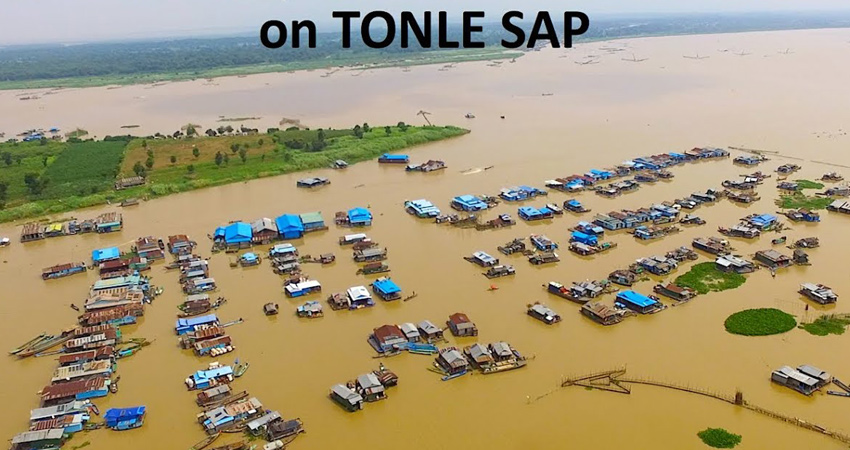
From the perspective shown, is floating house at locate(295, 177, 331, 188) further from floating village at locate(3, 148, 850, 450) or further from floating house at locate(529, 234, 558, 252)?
floating house at locate(529, 234, 558, 252)

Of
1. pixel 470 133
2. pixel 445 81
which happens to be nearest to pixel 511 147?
pixel 470 133

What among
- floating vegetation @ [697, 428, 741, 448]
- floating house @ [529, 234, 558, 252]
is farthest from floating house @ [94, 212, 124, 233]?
floating vegetation @ [697, 428, 741, 448]

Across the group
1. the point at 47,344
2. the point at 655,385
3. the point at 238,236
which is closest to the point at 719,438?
the point at 655,385

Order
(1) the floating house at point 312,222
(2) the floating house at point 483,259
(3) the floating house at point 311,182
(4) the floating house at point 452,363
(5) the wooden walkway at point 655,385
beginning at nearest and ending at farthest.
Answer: (5) the wooden walkway at point 655,385 → (4) the floating house at point 452,363 → (2) the floating house at point 483,259 → (1) the floating house at point 312,222 → (3) the floating house at point 311,182

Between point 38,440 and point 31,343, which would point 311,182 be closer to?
point 31,343

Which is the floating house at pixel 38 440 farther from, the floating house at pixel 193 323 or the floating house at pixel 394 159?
the floating house at pixel 394 159

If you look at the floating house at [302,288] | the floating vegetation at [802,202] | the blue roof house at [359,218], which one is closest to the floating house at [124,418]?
the floating house at [302,288]
